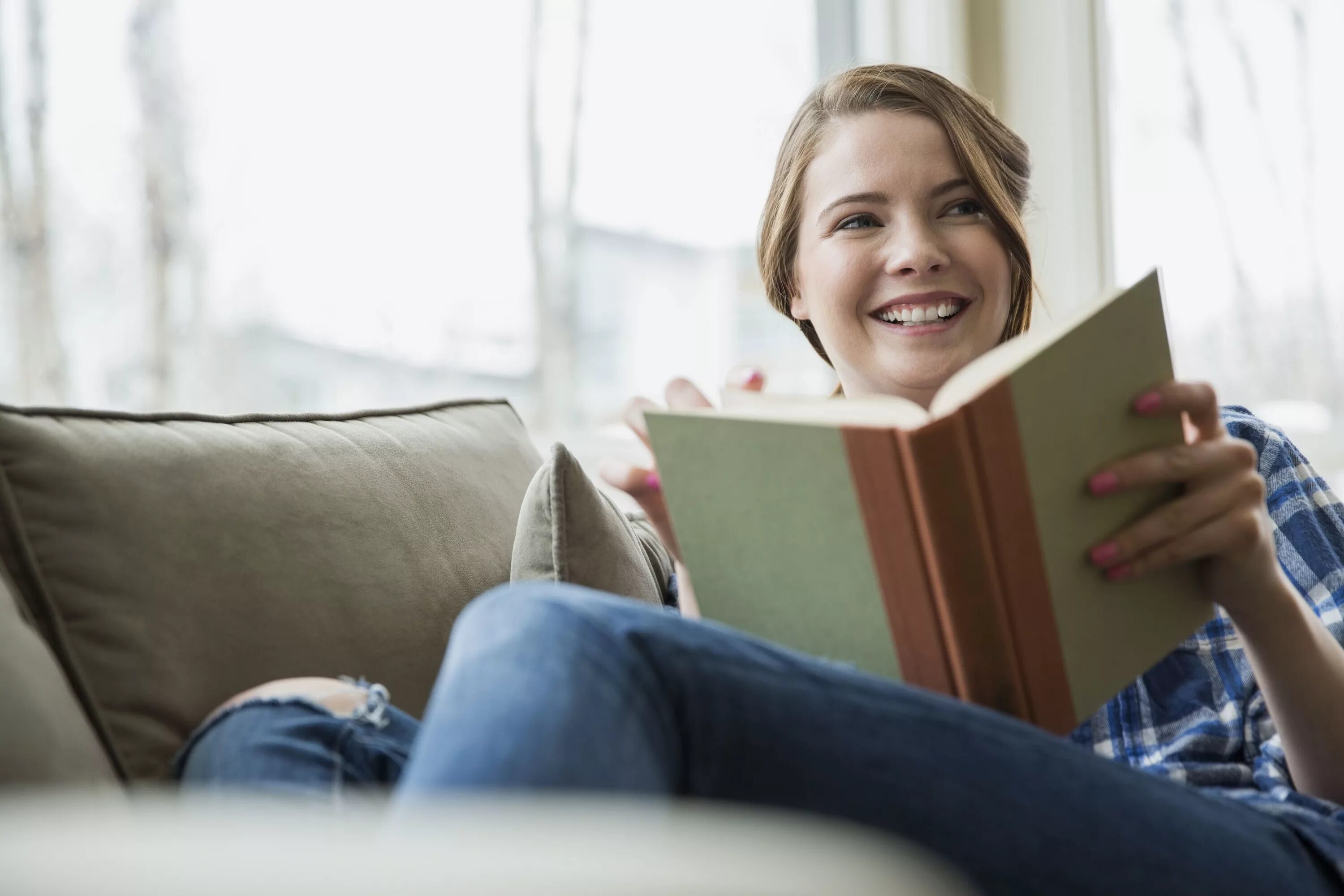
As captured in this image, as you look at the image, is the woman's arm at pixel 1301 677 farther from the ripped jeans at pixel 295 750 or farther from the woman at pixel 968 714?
the ripped jeans at pixel 295 750

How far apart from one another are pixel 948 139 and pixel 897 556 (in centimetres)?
79

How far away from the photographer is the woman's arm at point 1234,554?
842mm

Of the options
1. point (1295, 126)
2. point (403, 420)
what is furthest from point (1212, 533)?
point (1295, 126)

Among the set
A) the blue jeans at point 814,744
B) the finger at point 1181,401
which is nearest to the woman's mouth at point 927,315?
the finger at point 1181,401

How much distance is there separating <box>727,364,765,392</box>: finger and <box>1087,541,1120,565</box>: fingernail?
0.96ft

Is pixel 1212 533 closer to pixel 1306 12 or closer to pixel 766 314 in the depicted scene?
pixel 766 314

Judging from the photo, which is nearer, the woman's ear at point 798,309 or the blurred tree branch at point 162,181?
the woman's ear at point 798,309

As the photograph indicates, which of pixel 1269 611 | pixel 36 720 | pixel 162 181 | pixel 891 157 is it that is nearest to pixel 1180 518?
pixel 1269 611

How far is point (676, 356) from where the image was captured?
273cm

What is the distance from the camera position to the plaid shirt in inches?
41.2

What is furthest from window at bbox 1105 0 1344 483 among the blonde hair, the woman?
the woman

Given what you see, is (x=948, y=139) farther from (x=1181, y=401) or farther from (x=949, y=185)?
(x=1181, y=401)

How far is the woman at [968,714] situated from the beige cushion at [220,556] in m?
0.09

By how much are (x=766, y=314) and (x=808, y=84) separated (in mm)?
620
